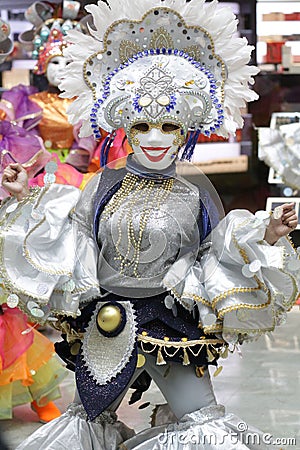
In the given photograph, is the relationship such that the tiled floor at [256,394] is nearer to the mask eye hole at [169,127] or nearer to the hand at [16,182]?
the mask eye hole at [169,127]

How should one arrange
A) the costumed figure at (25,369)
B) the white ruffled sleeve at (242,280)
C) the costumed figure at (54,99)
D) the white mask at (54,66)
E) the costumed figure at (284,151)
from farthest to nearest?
the white mask at (54,66) < the costumed figure at (54,99) < the costumed figure at (25,369) < the white ruffled sleeve at (242,280) < the costumed figure at (284,151)

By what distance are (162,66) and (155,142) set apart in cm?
18

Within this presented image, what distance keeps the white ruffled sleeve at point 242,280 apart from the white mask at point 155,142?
0.21m

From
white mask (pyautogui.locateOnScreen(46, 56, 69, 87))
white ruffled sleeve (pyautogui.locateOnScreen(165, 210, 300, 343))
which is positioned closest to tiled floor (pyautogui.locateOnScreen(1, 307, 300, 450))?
white ruffled sleeve (pyautogui.locateOnScreen(165, 210, 300, 343))

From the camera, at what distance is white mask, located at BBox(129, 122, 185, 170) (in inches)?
88.4

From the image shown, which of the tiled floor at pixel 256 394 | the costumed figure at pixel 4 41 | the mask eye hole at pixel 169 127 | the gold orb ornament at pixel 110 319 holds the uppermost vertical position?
the mask eye hole at pixel 169 127

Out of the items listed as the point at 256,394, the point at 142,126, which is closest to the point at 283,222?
the point at 142,126

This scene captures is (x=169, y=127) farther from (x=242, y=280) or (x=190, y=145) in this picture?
(x=242, y=280)

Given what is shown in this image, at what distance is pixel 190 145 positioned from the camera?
2344mm

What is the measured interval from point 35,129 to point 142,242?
2151mm

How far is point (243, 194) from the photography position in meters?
5.31

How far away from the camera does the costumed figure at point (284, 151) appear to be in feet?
5.41

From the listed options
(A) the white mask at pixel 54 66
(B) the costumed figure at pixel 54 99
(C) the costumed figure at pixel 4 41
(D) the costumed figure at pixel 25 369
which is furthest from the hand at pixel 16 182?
(A) the white mask at pixel 54 66

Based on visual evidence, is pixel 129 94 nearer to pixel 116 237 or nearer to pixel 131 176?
pixel 131 176
